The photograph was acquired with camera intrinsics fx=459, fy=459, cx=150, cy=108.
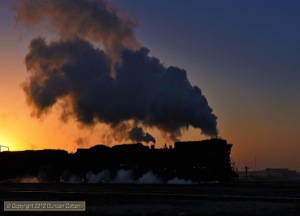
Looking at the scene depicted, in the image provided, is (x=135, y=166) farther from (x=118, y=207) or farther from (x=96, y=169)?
(x=118, y=207)

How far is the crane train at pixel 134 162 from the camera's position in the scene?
35375mm

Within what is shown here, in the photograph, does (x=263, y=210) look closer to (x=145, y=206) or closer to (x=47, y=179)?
(x=145, y=206)

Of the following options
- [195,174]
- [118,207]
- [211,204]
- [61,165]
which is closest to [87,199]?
[118,207]

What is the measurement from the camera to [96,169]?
1671 inches

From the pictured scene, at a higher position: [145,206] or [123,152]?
[123,152]

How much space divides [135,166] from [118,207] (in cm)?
2180

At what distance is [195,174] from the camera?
3550cm

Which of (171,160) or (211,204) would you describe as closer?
(211,204)

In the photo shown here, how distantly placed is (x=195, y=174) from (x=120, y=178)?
294 inches

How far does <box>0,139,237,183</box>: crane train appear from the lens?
35.4 meters

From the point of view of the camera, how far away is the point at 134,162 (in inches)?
1543

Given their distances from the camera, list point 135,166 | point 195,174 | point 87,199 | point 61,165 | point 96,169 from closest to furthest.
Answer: point 87,199, point 195,174, point 135,166, point 96,169, point 61,165

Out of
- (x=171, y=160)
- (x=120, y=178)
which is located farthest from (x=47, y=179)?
(x=171, y=160)

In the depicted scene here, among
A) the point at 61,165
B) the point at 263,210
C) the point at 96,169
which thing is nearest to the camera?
the point at 263,210
